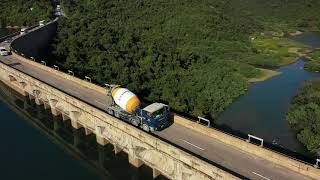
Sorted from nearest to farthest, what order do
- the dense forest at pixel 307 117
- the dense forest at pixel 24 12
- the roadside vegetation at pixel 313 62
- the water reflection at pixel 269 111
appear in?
the dense forest at pixel 307 117
the water reflection at pixel 269 111
the roadside vegetation at pixel 313 62
the dense forest at pixel 24 12

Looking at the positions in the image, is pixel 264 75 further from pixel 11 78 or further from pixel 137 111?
pixel 11 78

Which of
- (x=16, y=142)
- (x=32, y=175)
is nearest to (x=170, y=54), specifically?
(x=16, y=142)

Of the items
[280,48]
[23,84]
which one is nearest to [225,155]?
[23,84]

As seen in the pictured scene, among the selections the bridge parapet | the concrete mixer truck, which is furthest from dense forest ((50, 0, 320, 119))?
the concrete mixer truck

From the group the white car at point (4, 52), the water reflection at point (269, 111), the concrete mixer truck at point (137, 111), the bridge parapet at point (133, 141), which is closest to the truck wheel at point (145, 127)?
the concrete mixer truck at point (137, 111)

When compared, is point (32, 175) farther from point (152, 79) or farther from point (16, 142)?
point (152, 79)

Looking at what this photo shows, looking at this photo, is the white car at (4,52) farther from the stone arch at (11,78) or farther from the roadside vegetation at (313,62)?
the roadside vegetation at (313,62)
